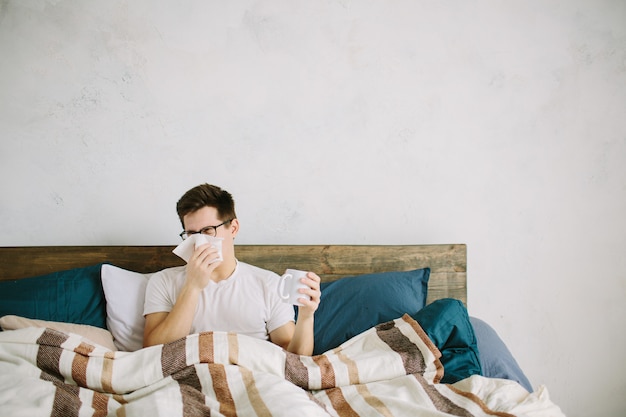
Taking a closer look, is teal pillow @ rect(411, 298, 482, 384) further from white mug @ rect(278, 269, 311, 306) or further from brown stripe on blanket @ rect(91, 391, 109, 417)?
brown stripe on blanket @ rect(91, 391, 109, 417)

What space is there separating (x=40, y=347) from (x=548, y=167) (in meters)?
1.97

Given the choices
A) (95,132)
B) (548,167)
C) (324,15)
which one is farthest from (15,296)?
(548,167)

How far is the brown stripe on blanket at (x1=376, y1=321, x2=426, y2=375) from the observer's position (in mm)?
Result: 1328

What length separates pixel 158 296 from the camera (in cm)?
165

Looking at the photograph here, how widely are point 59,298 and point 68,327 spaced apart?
191 millimetres

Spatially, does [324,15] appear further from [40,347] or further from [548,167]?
[40,347]

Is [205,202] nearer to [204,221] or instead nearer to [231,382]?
[204,221]

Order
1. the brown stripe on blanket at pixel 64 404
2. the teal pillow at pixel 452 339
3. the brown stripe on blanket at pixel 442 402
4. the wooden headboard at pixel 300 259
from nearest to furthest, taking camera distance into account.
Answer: the brown stripe on blanket at pixel 64 404, the brown stripe on blanket at pixel 442 402, the teal pillow at pixel 452 339, the wooden headboard at pixel 300 259

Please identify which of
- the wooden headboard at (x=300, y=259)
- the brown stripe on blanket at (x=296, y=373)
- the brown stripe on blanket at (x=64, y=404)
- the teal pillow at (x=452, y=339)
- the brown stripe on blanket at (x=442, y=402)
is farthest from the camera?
the wooden headboard at (x=300, y=259)

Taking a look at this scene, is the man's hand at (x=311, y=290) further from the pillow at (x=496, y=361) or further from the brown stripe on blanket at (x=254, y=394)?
the pillow at (x=496, y=361)

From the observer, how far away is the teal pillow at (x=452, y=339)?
1.41m

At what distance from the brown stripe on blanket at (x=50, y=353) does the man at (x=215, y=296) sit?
30cm

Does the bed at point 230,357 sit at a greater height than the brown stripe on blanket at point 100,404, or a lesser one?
greater

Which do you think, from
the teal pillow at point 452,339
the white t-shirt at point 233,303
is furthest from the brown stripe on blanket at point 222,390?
the teal pillow at point 452,339
